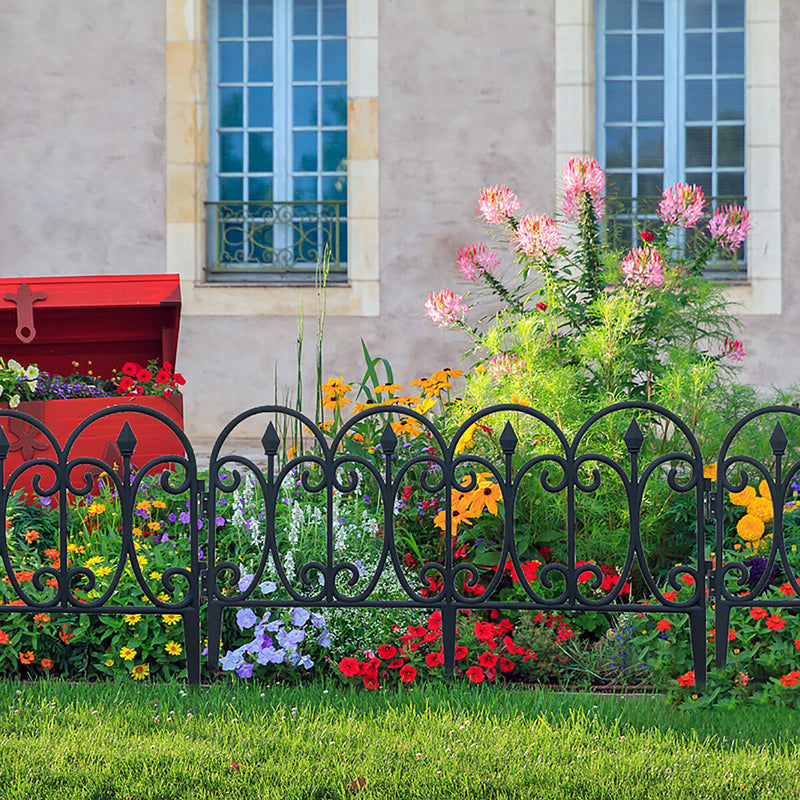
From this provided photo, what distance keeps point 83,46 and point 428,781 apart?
7330mm

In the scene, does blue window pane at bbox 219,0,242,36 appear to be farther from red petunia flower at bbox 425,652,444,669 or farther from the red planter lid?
red petunia flower at bbox 425,652,444,669

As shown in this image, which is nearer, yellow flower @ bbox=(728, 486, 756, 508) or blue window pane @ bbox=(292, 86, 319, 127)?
yellow flower @ bbox=(728, 486, 756, 508)

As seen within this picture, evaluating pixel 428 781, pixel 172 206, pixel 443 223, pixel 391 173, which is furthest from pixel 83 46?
pixel 428 781

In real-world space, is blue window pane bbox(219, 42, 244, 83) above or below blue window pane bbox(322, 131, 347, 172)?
above

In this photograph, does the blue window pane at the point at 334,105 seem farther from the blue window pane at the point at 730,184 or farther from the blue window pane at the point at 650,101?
the blue window pane at the point at 730,184

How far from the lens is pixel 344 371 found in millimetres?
8125

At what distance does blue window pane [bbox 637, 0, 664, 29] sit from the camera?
8258 millimetres

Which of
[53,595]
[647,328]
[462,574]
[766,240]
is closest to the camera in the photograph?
[53,595]

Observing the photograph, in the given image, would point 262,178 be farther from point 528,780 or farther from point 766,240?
point 528,780

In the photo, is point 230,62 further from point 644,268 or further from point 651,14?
point 644,268

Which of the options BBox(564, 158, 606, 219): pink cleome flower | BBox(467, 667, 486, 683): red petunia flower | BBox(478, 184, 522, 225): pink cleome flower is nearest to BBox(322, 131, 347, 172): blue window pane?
BBox(478, 184, 522, 225): pink cleome flower

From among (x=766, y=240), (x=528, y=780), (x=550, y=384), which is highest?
(x=766, y=240)

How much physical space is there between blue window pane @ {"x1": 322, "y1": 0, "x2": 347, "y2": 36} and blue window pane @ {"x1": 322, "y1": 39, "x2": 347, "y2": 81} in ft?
0.30

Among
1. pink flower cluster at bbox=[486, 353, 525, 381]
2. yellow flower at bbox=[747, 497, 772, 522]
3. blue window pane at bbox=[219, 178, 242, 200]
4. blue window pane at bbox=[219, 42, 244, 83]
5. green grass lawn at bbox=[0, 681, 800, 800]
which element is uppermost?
blue window pane at bbox=[219, 42, 244, 83]
